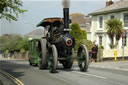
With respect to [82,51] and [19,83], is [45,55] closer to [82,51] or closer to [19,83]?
[82,51]

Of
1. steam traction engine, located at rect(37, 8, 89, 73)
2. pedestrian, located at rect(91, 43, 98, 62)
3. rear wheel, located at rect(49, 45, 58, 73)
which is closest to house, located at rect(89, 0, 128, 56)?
pedestrian, located at rect(91, 43, 98, 62)

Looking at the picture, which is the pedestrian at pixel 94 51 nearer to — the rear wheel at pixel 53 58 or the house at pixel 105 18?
the rear wheel at pixel 53 58

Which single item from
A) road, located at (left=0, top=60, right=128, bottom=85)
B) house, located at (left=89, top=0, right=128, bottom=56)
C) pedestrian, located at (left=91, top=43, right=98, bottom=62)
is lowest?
road, located at (left=0, top=60, right=128, bottom=85)

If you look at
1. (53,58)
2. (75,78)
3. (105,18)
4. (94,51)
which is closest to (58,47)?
(53,58)

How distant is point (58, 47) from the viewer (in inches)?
513

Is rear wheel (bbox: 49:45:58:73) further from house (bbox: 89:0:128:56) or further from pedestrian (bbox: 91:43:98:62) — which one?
house (bbox: 89:0:128:56)

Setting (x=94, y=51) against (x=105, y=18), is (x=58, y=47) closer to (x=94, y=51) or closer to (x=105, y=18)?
(x=94, y=51)

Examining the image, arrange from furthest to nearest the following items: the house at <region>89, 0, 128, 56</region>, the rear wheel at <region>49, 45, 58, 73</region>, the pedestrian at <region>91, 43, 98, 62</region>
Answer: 1. the house at <region>89, 0, 128, 56</region>
2. the pedestrian at <region>91, 43, 98, 62</region>
3. the rear wheel at <region>49, 45, 58, 73</region>

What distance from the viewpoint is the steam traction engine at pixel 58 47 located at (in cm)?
1214

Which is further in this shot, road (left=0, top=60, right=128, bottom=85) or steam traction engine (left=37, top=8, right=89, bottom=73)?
steam traction engine (left=37, top=8, right=89, bottom=73)

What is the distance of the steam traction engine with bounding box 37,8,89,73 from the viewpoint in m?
12.1

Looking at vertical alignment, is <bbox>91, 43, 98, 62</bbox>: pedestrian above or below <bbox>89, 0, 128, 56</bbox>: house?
below

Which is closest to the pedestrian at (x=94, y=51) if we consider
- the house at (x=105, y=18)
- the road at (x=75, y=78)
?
the road at (x=75, y=78)

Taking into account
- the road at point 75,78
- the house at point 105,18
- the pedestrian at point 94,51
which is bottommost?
the road at point 75,78
